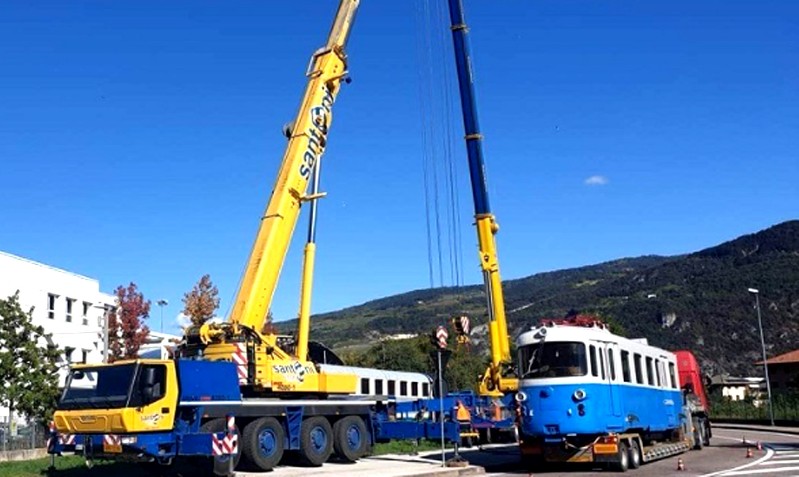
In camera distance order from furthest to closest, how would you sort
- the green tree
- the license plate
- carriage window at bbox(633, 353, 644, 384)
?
1. the green tree
2. carriage window at bbox(633, 353, 644, 384)
3. the license plate

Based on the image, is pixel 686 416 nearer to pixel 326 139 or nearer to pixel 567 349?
pixel 567 349

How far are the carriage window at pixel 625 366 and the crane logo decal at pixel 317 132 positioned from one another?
8795 mm

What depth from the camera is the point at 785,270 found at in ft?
398

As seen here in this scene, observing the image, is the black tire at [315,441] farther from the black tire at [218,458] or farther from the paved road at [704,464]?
the paved road at [704,464]

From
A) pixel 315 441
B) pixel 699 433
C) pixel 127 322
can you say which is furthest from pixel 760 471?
pixel 127 322

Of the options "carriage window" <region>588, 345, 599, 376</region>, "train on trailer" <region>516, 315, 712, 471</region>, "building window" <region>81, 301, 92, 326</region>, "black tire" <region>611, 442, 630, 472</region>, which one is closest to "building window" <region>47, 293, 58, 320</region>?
"building window" <region>81, 301, 92, 326</region>

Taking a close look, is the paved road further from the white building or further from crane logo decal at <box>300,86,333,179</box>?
the white building

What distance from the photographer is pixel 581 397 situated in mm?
16875

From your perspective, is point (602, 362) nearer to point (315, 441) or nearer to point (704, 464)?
point (704, 464)

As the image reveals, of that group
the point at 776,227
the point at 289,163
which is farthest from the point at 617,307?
the point at 289,163

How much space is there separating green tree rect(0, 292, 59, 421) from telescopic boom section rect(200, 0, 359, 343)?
1161 centimetres

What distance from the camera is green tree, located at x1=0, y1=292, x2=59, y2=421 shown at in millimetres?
26719

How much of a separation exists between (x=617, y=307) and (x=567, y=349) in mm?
116963

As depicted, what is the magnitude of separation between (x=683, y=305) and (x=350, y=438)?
108 m
